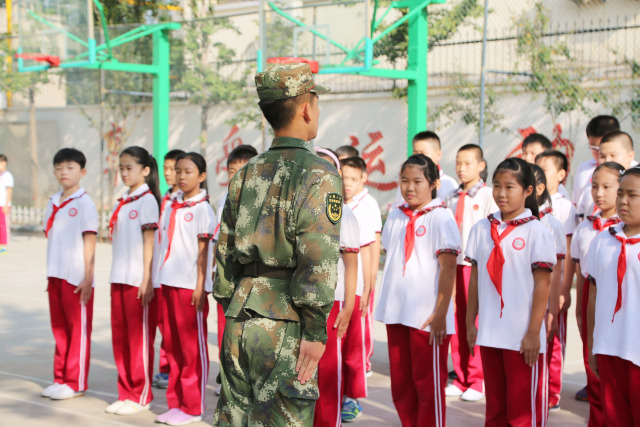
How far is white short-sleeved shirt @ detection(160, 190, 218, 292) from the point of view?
489cm

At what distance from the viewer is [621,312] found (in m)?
3.72

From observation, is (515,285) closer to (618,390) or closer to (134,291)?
(618,390)

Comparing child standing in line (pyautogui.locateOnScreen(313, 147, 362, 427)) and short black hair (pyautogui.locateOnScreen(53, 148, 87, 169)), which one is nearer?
child standing in line (pyautogui.locateOnScreen(313, 147, 362, 427))

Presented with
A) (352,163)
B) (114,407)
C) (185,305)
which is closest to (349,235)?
(352,163)

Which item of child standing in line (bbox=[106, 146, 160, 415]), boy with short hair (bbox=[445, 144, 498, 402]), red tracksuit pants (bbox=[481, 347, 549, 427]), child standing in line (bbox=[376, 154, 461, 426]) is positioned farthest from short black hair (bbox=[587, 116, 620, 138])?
child standing in line (bbox=[106, 146, 160, 415])

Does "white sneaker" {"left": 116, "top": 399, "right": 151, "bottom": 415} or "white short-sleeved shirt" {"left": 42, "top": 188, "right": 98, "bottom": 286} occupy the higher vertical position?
"white short-sleeved shirt" {"left": 42, "top": 188, "right": 98, "bottom": 286}

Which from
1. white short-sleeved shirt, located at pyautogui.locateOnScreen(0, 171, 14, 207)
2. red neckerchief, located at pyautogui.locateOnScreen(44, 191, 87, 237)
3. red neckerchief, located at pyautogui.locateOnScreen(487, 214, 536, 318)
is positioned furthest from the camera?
white short-sleeved shirt, located at pyautogui.locateOnScreen(0, 171, 14, 207)

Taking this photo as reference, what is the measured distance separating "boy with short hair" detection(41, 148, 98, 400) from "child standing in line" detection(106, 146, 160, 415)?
Result: 236 millimetres

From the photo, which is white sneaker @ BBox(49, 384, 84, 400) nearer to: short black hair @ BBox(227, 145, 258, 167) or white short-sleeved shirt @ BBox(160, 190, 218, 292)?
white short-sleeved shirt @ BBox(160, 190, 218, 292)

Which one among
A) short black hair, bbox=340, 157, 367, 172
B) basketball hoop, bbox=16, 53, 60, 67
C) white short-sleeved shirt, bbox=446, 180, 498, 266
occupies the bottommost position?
white short-sleeved shirt, bbox=446, 180, 498, 266

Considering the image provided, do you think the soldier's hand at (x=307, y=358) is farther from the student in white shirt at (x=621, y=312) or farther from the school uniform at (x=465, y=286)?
the school uniform at (x=465, y=286)

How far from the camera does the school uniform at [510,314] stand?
3.98m

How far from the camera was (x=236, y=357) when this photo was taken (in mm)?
2705

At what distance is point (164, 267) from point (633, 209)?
9.00ft
